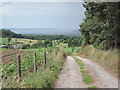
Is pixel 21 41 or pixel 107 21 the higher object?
pixel 107 21

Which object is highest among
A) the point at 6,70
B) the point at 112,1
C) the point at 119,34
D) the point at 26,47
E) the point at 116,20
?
the point at 112,1

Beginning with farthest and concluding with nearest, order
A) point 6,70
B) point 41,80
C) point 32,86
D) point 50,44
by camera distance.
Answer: point 50,44, point 6,70, point 41,80, point 32,86

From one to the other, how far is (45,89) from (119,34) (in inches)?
277

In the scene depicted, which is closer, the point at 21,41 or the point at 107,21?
the point at 107,21

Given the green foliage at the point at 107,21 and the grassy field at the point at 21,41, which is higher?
the green foliage at the point at 107,21

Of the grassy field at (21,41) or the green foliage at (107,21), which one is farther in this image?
the grassy field at (21,41)

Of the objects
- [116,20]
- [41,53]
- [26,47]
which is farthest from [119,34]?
[26,47]

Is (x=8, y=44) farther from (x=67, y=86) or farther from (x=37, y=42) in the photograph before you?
(x=67, y=86)

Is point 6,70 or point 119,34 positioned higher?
point 119,34

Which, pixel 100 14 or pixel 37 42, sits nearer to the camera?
pixel 100 14

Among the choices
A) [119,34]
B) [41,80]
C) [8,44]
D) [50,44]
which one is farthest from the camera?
[50,44]

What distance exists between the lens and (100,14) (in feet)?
35.7

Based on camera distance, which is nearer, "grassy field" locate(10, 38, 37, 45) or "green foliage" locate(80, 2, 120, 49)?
"green foliage" locate(80, 2, 120, 49)

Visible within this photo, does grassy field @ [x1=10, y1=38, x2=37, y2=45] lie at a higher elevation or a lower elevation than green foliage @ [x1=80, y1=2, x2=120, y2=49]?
lower
